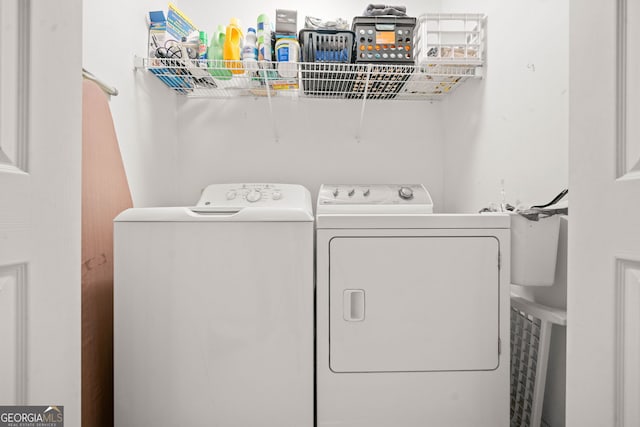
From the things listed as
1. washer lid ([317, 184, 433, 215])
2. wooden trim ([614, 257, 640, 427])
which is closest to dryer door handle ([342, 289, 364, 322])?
washer lid ([317, 184, 433, 215])

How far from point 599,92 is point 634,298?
0.40m

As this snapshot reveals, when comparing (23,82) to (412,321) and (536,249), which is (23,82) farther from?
(536,249)

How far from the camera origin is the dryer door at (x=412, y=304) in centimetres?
Result: 130

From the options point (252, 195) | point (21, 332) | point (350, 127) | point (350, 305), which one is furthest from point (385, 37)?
point (21, 332)

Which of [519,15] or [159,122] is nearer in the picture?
[519,15]

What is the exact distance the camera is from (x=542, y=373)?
1.27 m

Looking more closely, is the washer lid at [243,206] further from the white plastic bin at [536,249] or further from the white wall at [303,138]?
the white plastic bin at [536,249]

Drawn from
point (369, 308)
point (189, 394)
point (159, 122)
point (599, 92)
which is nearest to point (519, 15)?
point (599, 92)

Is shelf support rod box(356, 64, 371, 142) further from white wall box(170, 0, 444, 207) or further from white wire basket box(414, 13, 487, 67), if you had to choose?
white wire basket box(414, 13, 487, 67)

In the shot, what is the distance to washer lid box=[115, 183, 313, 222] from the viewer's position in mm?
1264

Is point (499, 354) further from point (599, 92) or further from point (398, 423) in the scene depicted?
point (599, 92)

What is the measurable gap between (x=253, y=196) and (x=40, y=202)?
120 centimetres

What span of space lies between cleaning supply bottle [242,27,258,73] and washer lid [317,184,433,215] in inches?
27.3

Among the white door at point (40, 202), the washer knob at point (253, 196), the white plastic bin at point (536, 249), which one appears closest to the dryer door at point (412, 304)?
the white plastic bin at point (536, 249)
